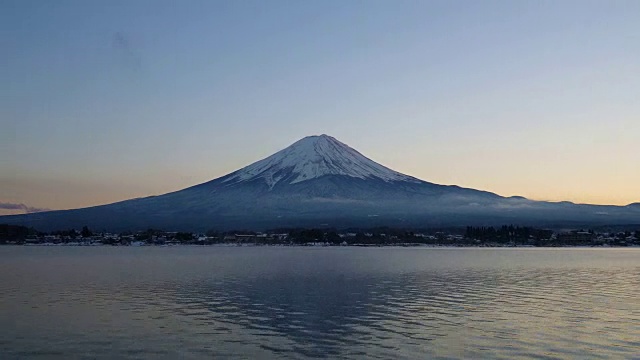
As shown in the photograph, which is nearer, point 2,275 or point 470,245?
point 2,275

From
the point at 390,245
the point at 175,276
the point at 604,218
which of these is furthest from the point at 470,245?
the point at 175,276

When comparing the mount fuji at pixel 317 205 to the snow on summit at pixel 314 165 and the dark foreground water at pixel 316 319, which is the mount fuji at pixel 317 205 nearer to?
the snow on summit at pixel 314 165

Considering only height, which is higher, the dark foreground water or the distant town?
the distant town

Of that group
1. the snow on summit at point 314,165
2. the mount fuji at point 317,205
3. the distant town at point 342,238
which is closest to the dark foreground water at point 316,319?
the distant town at point 342,238

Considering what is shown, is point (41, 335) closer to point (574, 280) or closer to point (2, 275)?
point (2, 275)

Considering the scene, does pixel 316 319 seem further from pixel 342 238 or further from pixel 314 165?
pixel 314 165

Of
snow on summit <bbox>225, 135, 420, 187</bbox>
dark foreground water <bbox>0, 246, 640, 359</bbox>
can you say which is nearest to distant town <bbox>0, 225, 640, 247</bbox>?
snow on summit <bbox>225, 135, 420, 187</bbox>

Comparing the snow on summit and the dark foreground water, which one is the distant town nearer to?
the snow on summit
